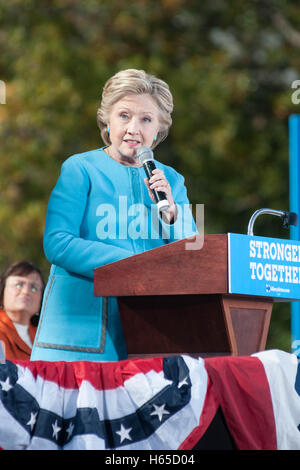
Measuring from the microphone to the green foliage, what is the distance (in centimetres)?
725

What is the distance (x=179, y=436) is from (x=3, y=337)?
2090 millimetres

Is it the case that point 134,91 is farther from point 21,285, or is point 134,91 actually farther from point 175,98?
point 175,98

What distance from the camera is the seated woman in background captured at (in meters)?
4.82

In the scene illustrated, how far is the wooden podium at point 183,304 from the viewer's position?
8.91 feet

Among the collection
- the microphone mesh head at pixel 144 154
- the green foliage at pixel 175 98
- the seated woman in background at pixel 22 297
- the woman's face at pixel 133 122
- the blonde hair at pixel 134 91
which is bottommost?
the seated woman in background at pixel 22 297

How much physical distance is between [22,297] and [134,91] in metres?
2.04

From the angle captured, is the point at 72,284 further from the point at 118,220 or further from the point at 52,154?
the point at 52,154

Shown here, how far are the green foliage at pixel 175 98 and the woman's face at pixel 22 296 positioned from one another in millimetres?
5382

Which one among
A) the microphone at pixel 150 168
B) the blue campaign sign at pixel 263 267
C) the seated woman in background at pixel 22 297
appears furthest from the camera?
the seated woman in background at pixel 22 297

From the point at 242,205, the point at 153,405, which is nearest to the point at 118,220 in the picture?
the point at 153,405

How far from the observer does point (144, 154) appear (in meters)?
3.00

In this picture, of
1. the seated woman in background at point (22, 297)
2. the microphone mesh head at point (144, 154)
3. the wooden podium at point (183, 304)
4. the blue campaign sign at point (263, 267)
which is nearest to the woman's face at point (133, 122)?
the microphone mesh head at point (144, 154)

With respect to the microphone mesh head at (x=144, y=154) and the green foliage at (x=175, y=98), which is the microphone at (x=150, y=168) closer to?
the microphone mesh head at (x=144, y=154)

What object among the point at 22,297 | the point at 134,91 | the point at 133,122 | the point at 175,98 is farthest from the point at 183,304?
the point at 175,98
